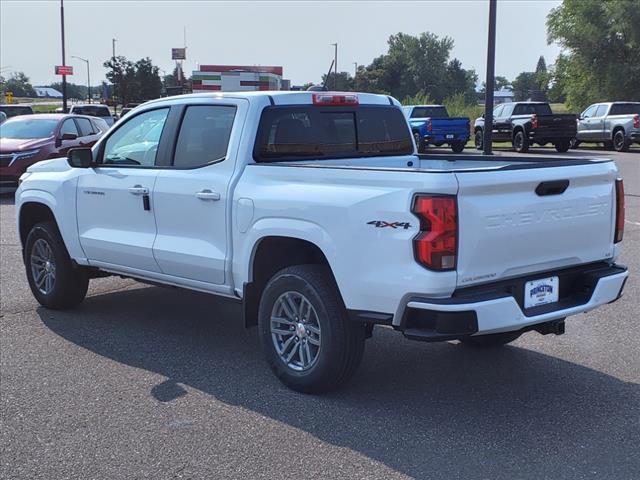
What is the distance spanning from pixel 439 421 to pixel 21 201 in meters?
4.59

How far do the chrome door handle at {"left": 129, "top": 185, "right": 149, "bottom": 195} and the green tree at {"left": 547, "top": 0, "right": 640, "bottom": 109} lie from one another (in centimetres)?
4251

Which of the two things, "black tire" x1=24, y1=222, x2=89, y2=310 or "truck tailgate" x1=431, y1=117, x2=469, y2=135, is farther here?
"truck tailgate" x1=431, y1=117, x2=469, y2=135

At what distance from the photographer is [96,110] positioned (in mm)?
32594

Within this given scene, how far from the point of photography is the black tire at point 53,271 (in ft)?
23.3

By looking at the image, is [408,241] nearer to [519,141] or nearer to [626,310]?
[626,310]

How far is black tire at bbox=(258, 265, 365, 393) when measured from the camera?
4.82 metres

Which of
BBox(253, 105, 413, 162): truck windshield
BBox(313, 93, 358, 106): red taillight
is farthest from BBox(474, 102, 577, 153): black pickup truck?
BBox(313, 93, 358, 106): red taillight

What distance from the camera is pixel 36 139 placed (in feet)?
56.1

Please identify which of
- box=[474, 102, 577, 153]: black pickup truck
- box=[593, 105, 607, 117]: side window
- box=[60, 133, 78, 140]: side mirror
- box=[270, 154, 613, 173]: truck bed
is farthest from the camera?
box=[593, 105, 607, 117]: side window

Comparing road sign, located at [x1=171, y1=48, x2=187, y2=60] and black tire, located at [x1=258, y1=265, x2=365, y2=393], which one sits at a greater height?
road sign, located at [x1=171, y1=48, x2=187, y2=60]

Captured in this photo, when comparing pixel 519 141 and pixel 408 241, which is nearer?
pixel 408 241

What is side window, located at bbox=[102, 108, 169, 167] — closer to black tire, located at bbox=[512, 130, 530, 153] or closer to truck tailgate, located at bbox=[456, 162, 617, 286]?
truck tailgate, located at bbox=[456, 162, 617, 286]

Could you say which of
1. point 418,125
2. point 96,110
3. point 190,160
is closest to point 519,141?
point 418,125

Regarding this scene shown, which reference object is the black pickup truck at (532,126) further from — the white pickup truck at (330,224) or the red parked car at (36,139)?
the white pickup truck at (330,224)
